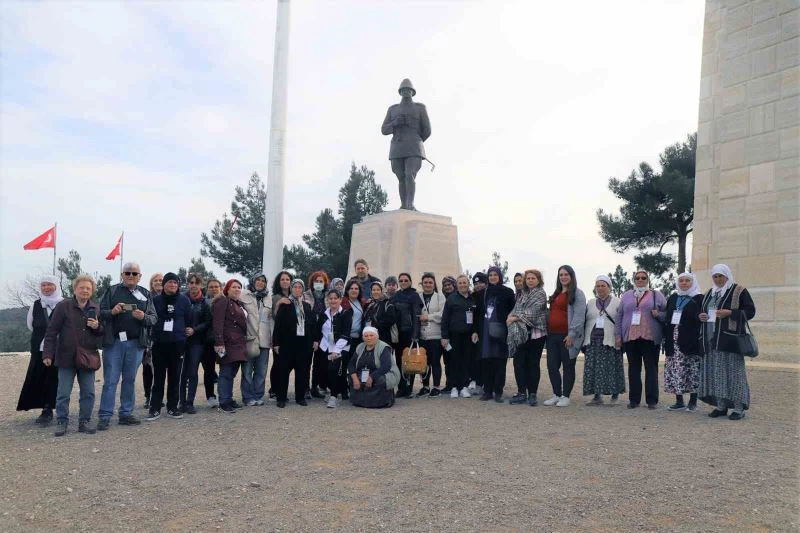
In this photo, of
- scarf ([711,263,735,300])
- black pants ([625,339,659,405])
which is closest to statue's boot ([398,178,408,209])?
black pants ([625,339,659,405])

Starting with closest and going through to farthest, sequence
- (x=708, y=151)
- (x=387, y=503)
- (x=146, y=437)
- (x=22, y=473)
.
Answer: (x=387, y=503), (x=22, y=473), (x=146, y=437), (x=708, y=151)

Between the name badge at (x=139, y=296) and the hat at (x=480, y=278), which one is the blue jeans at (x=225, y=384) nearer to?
the name badge at (x=139, y=296)

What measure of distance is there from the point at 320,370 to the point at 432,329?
4.77 feet

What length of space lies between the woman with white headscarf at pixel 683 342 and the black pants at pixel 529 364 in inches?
51.5

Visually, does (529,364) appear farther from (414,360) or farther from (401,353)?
(401,353)

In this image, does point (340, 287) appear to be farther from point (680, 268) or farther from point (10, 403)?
point (680, 268)

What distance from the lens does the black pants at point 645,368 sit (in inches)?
265

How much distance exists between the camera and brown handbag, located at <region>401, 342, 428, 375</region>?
7.39 meters

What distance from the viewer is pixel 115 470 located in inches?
170

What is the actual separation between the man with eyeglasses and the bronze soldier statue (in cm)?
774

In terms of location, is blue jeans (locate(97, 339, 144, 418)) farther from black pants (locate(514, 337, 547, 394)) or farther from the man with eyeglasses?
black pants (locate(514, 337, 547, 394))

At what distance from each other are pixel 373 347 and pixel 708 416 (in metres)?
3.46

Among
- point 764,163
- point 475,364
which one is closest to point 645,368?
point 475,364

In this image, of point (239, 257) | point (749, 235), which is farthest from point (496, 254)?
point (749, 235)
